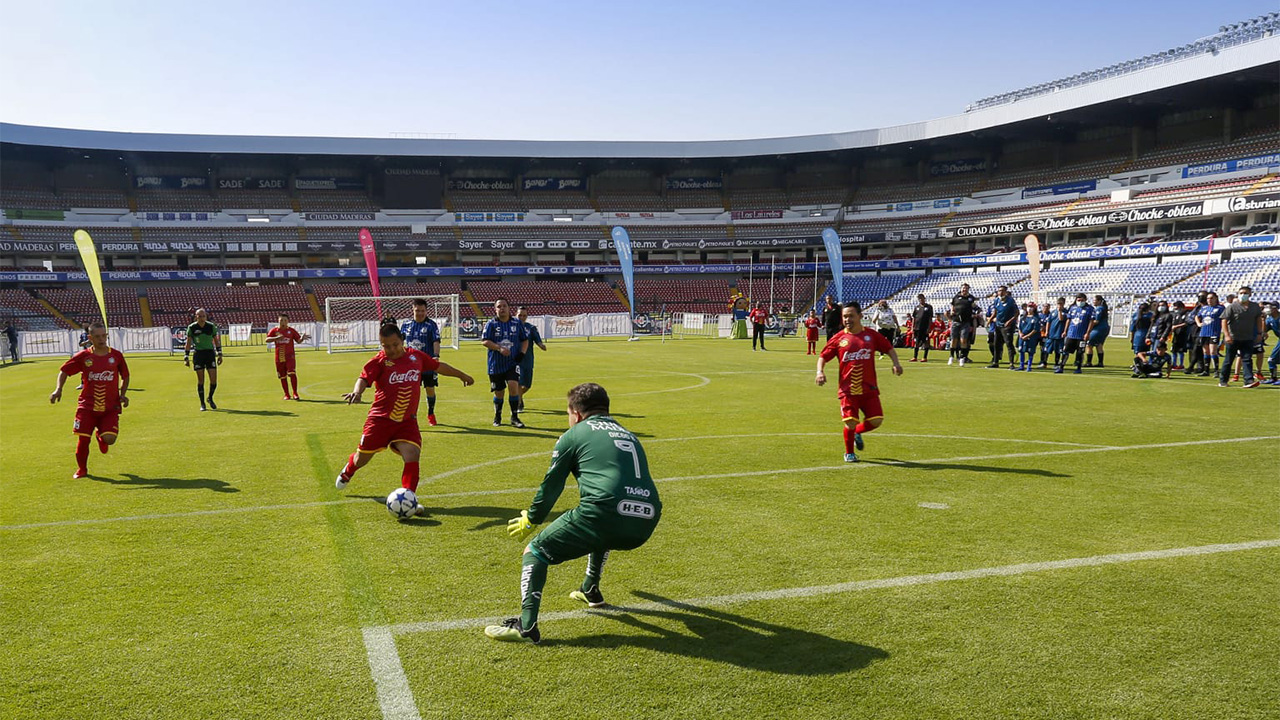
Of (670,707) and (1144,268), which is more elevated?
(1144,268)

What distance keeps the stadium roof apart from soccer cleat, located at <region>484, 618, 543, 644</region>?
52.4m

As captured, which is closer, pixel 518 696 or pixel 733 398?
pixel 518 696

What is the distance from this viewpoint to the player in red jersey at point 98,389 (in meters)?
8.98

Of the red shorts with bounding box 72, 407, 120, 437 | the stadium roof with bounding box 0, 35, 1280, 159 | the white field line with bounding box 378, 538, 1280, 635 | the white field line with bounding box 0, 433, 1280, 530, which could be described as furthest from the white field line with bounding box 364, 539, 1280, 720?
the stadium roof with bounding box 0, 35, 1280, 159

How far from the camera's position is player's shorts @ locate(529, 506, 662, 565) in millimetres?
4223

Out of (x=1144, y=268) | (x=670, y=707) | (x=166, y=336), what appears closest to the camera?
(x=670, y=707)

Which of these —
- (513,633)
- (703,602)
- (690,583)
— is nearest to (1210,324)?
(690,583)

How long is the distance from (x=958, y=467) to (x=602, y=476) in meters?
6.20

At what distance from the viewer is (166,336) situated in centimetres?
3469

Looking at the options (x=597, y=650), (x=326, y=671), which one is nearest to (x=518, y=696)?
(x=597, y=650)

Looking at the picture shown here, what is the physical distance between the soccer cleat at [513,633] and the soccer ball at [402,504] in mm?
2623

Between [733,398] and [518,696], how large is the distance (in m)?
11.9

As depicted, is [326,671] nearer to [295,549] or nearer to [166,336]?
[295,549]

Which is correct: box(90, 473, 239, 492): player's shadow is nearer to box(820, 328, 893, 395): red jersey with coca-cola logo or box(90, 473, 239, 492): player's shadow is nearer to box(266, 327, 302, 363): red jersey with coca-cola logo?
box(266, 327, 302, 363): red jersey with coca-cola logo
